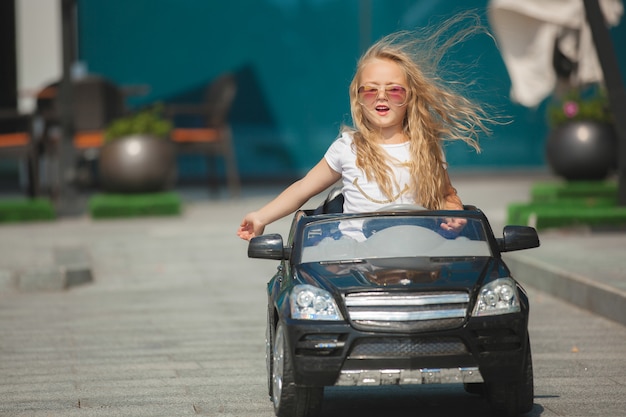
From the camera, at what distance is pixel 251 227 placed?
5.96 m

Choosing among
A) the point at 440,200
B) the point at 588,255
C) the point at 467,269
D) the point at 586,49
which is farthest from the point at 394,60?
the point at 586,49

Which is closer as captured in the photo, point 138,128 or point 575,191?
point 575,191

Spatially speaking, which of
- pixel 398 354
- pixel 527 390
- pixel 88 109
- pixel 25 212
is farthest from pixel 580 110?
pixel 398 354

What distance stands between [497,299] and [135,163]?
10.7 meters

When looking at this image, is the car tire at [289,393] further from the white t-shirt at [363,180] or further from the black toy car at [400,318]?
the white t-shirt at [363,180]

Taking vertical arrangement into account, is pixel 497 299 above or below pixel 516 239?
below

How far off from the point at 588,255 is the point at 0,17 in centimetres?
1243

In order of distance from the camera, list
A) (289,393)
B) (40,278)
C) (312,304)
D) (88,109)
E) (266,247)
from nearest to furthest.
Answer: (312,304), (289,393), (266,247), (40,278), (88,109)

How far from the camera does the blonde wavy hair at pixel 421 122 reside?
5.84m

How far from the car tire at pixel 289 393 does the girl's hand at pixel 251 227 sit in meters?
0.57

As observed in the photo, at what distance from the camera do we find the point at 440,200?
5.91 meters

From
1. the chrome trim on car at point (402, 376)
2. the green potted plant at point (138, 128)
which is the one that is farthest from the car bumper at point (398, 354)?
the green potted plant at point (138, 128)

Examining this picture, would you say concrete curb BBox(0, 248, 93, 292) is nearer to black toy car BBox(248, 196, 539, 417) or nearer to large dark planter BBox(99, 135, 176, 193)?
large dark planter BBox(99, 135, 176, 193)

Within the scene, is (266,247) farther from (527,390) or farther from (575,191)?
(575,191)
